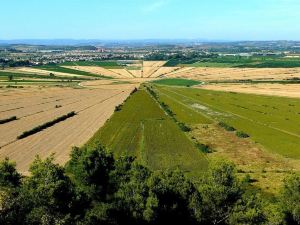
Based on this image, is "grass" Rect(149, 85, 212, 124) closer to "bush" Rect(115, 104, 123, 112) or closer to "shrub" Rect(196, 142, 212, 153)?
"bush" Rect(115, 104, 123, 112)

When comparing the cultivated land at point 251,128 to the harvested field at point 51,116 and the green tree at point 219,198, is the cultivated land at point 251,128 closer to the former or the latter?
the green tree at point 219,198

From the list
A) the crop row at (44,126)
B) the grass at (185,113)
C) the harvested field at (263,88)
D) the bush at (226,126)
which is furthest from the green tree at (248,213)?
the harvested field at (263,88)

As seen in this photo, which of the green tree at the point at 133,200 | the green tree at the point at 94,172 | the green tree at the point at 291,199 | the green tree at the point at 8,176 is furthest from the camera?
the green tree at the point at 94,172

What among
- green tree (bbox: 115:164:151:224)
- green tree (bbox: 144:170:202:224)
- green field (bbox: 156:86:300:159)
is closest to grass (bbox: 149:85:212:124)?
green field (bbox: 156:86:300:159)

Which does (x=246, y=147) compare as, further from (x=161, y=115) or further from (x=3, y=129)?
(x=3, y=129)

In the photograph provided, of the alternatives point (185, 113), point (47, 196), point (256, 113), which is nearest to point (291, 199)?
point (47, 196)

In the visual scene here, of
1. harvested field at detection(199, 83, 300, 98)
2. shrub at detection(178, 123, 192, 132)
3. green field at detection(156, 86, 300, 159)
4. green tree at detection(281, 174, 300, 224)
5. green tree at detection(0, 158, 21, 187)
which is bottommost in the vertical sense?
harvested field at detection(199, 83, 300, 98)
